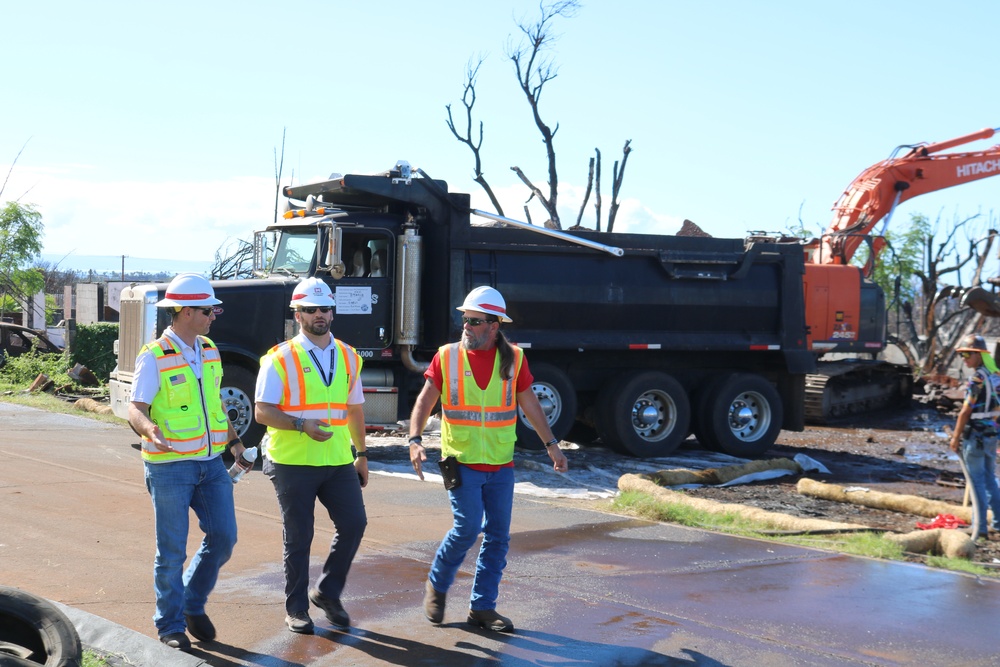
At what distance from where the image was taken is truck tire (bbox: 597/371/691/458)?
15164 millimetres

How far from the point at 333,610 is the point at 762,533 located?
175 inches

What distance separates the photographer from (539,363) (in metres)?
14.5

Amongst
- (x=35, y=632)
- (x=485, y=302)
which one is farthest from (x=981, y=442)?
(x=35, y=632)

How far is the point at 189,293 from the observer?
563 cm

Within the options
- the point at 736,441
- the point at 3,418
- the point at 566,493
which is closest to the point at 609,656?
the point at 566,493

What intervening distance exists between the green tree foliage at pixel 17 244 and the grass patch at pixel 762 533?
2814 cm

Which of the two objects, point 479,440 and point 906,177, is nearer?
point 479,440

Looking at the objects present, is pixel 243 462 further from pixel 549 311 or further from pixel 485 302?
pixel 549 311

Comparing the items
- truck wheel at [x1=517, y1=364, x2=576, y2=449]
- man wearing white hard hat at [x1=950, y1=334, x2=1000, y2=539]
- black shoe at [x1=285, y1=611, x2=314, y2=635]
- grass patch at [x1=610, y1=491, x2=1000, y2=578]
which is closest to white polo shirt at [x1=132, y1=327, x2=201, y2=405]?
black shoe at [x1=285, y1=611, x2=314, y2=635]

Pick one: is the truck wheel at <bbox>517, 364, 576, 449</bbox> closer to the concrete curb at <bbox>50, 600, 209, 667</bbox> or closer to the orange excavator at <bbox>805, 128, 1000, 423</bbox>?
the orange excavator at <bbox>805, 128, 1000, 423</bbox>

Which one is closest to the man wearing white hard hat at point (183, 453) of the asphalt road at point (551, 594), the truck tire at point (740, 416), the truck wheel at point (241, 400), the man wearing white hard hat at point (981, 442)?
the asphalt road at point (551, 594)

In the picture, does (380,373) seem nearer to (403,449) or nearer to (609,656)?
(403,449)

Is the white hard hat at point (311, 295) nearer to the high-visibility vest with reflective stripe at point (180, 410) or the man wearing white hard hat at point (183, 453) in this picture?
the man wearing white hard hat at point (183, 453)

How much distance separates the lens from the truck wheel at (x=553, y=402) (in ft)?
47.9
